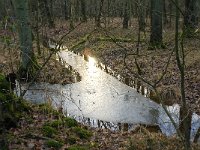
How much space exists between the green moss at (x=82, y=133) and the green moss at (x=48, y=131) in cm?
63

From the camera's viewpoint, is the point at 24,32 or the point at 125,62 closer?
the point at 125,62

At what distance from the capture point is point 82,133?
8.70 m

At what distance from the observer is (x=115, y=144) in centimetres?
834

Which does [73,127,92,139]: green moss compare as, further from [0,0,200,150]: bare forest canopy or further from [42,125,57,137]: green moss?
[42,125,57,137]: green moss

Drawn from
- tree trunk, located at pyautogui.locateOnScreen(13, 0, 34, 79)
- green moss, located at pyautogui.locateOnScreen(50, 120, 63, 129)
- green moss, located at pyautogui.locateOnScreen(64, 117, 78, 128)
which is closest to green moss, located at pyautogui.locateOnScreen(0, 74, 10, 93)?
green moss, located at pyautogui.locateOnScreen(50, 120, 63, 129)

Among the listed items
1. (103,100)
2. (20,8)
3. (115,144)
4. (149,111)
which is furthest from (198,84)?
(20,8)

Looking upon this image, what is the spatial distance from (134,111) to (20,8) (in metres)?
6.53

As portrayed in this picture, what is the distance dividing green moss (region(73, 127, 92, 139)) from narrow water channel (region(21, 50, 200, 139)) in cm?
77

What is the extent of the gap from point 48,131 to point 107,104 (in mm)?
4585

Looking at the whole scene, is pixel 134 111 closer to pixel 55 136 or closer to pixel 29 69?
pixel 55 136

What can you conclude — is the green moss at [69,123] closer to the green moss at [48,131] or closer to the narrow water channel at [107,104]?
the narrow water channel at [107,104]

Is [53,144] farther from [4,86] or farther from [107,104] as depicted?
[107,104]

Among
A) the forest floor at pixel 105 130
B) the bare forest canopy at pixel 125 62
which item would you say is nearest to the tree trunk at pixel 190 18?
the bare forest canopy at pixel 125 62

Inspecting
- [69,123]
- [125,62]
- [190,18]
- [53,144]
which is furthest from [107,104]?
[190,18]
